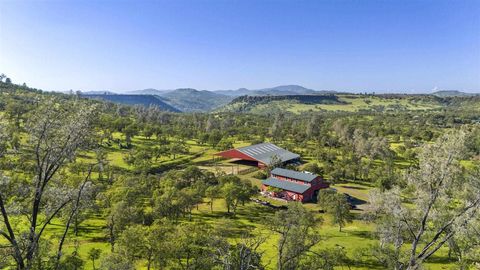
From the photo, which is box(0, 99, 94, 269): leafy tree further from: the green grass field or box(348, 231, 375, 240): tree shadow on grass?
box(348, 231, 375, 240): tree shadow on grass

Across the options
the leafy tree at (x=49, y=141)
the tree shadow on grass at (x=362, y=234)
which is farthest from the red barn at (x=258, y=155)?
the leafy tree at (x=49, y=141)

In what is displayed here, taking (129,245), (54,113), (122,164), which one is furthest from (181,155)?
(54,113)

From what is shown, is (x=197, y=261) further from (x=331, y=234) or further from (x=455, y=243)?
(x=331, y=234)


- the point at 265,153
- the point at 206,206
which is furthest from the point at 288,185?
the point at 265,153

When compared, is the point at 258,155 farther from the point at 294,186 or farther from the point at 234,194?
the point at 234,194

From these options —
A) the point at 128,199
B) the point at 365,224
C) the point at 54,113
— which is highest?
the point at 54,113

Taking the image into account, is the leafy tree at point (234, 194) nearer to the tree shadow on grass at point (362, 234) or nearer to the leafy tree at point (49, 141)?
the tree shadow on grass at point (362, 234)

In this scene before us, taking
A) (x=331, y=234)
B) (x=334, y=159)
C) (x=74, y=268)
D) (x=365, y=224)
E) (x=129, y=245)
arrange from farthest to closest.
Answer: (x=334, y=159) → (x=365, y=224) → (x=331, y=234) → (x=129, y=245) → (x=74, y=268)
